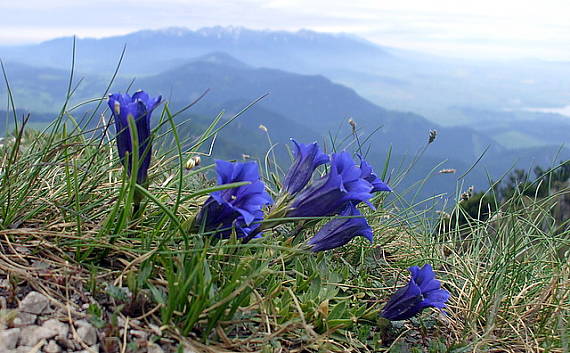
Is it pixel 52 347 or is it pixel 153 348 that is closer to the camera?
pixel 52 347

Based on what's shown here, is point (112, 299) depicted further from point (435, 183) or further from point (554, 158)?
point (435, 183)

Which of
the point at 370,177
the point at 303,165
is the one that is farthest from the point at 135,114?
the point at 370,177

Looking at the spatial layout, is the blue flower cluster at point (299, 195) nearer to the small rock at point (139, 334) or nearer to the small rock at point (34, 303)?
the small rock at point (139, 334)

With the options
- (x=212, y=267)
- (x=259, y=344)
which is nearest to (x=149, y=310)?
(x=212, y=267)

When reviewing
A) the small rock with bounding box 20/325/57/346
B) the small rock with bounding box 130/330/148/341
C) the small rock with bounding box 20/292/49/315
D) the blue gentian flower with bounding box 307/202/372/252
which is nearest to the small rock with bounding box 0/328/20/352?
the small rock with bounding box 20/325/57/346

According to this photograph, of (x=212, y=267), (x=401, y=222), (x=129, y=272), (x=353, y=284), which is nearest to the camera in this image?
(x=129, y=272)

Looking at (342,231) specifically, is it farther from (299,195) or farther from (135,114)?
(135,114)
